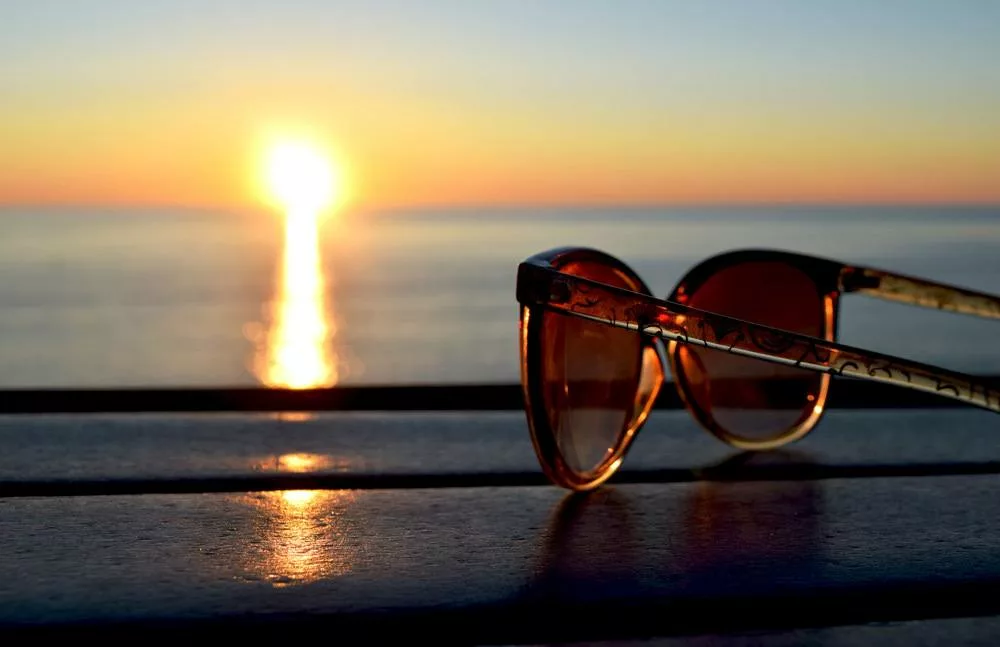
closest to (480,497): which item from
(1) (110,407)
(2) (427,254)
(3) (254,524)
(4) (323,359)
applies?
(3) (254,524)

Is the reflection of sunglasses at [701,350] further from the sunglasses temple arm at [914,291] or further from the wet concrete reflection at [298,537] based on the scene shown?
the wet concrete reflection at [298,537]

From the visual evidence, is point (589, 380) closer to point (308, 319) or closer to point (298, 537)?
point (298, 537)

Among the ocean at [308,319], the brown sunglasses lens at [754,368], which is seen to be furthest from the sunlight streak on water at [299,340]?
the brown sunglasses lens at [754,368]

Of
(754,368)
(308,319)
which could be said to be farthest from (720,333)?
(308,319)

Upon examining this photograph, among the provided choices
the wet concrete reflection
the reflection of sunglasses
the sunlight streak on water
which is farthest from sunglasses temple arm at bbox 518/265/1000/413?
the sunlight streak on water

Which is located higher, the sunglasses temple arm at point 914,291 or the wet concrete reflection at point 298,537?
the sunglasses temple arm at point 914,291

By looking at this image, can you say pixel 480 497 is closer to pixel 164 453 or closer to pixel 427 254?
pixel 164 453
